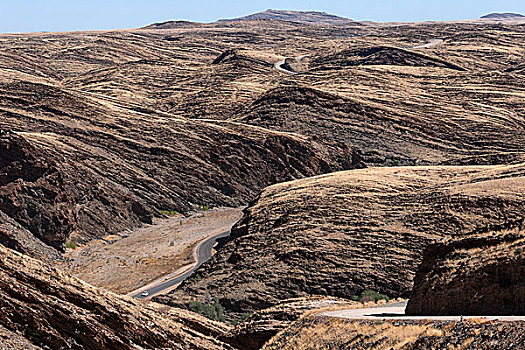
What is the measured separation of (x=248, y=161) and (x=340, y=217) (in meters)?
34.7

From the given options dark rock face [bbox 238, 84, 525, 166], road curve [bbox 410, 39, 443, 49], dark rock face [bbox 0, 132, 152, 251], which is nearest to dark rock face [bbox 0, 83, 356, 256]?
dark rock face [bbox 0, 132, 152, 251]

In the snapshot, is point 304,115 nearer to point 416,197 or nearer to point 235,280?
point 416,197

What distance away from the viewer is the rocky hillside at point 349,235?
3189 cm

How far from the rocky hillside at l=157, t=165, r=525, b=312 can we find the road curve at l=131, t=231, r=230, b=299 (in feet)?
8.92

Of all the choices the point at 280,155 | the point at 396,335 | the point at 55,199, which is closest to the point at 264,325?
the point at 396,335

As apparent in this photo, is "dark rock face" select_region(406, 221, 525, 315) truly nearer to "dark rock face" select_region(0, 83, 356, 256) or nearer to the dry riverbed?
the dry riverbed

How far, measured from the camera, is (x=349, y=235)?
1394 inches

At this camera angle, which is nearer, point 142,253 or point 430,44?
point 142,253

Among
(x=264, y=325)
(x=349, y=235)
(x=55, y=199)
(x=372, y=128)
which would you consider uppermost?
(x=372, y=128)

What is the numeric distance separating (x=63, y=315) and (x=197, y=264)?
36120 millimetres

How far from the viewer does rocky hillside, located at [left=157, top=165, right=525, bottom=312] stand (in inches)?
1256

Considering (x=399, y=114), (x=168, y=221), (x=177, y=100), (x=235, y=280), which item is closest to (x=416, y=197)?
(x=235, y=280)

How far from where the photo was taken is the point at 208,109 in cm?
9844

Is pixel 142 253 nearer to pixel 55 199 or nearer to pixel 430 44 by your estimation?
pixel 55 199
